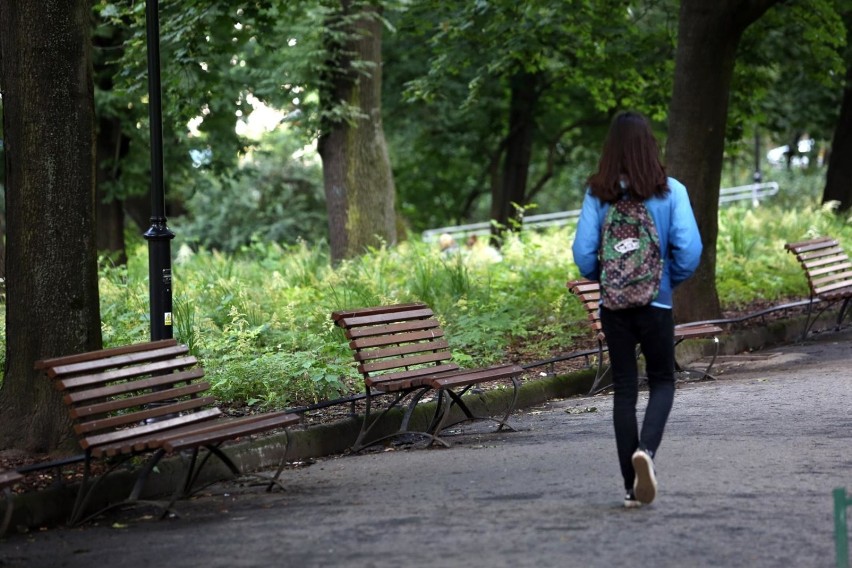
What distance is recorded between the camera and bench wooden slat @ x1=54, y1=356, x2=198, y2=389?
23.7ft

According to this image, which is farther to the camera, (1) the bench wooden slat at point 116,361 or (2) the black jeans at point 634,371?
(1) the bench wooden slat at point 116,361

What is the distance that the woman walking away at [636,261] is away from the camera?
6.44m

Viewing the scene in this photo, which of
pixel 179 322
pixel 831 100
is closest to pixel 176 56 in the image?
pixel 179 322

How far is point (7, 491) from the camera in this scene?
22.0 feet

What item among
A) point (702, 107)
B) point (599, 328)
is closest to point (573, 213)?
point (702, 107)

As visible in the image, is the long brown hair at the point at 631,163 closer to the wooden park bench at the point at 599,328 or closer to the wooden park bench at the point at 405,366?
the wooden park bench at the point at 405,366

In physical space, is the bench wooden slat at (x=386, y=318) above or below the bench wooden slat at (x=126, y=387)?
above

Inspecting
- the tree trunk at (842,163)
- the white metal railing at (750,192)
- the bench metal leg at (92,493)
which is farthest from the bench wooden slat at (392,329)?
the white metal railing at (750,192)

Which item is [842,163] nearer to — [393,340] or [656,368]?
[393,340]

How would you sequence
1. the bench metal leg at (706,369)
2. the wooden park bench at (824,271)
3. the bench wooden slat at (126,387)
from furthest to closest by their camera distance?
the wooden park bench at (824,271) < the bench metal leg at (706,369) < the bench wooden slat at (126,387)

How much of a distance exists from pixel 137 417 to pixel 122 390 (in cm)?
22

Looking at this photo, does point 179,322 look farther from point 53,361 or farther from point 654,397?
point 654,397

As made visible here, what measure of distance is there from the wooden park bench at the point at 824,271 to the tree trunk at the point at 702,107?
1579 mm

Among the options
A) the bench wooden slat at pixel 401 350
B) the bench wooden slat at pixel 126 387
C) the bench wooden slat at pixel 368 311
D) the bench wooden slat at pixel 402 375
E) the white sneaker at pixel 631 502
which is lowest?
the white sneaker at pixel 631 502
